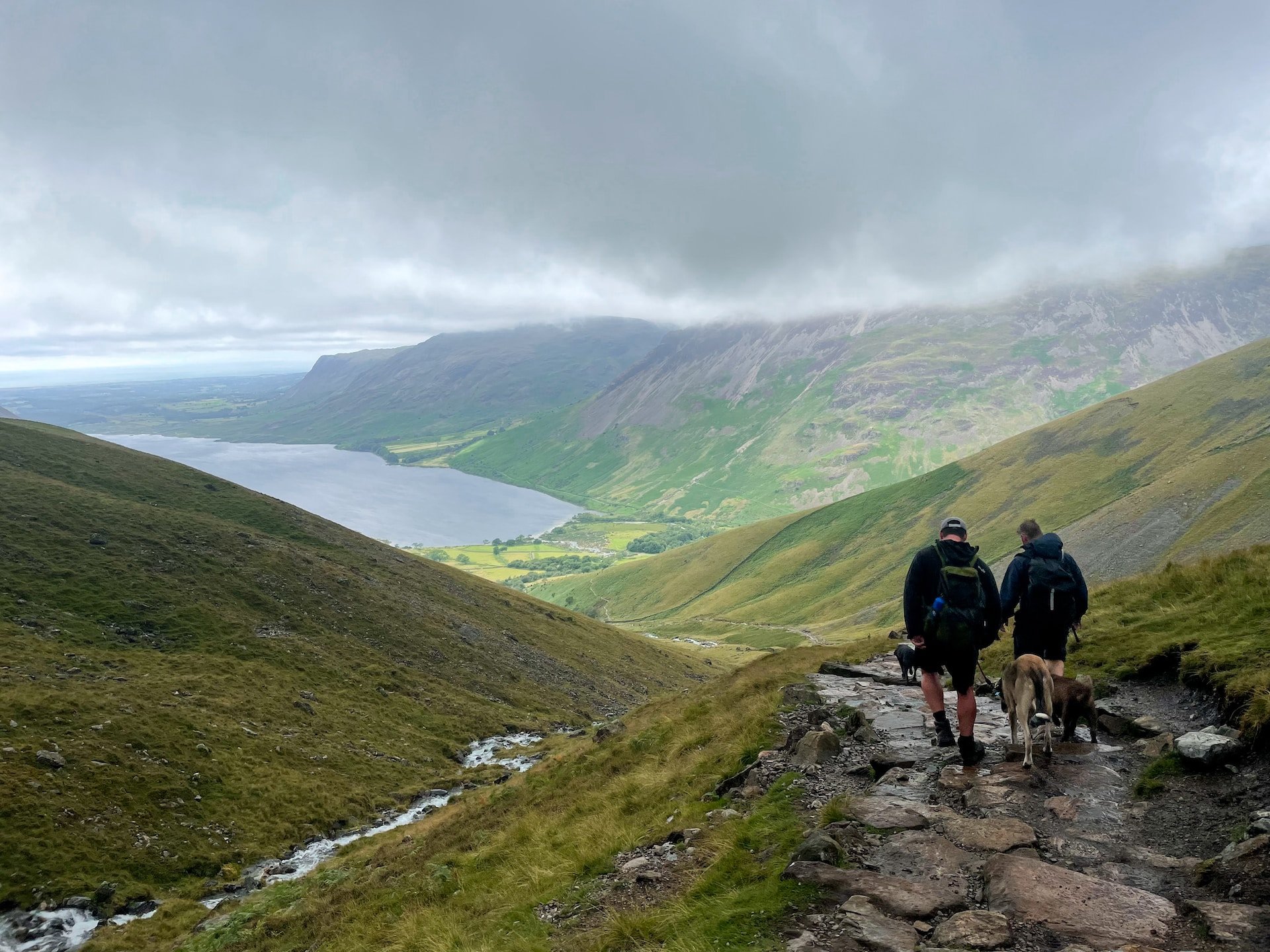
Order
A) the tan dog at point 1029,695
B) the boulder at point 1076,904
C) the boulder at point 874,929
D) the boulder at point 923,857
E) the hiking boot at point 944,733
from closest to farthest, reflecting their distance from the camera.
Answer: the boulder at point 1076,904 → the boulder at point 874,929 → the boulder at point 923,857 → the tan dog at point 1029,695 → the hiking boot at point 944,733

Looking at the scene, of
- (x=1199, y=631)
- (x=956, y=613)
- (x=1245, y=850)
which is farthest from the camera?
(x=1199, y=631)

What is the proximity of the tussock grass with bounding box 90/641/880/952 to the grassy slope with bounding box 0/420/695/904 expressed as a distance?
32.6 ft

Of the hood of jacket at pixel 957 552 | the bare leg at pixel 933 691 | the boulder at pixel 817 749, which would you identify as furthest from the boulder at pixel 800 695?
the hood of jacket at pixel 957 552

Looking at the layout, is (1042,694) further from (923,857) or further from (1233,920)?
(1233,920)

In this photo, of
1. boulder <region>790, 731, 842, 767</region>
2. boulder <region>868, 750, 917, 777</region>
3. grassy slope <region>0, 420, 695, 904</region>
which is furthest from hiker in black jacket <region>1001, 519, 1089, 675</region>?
grassy slope <region>0, 420, 695, 904</region>

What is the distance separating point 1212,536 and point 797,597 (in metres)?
105

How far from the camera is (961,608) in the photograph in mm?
11859

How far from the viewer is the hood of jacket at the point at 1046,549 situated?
13188mm

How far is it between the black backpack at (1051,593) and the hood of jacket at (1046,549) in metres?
0.07

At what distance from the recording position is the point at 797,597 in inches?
7382

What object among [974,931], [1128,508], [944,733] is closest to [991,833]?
[974,931]

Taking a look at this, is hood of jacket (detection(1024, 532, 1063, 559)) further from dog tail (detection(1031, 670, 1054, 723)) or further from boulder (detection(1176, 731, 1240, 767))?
boulder (detection(1176, 731, 1240, 767))

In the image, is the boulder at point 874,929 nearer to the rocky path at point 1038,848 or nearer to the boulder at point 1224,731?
the rocky path at point 1038,848

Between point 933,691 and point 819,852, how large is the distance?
4.82m
